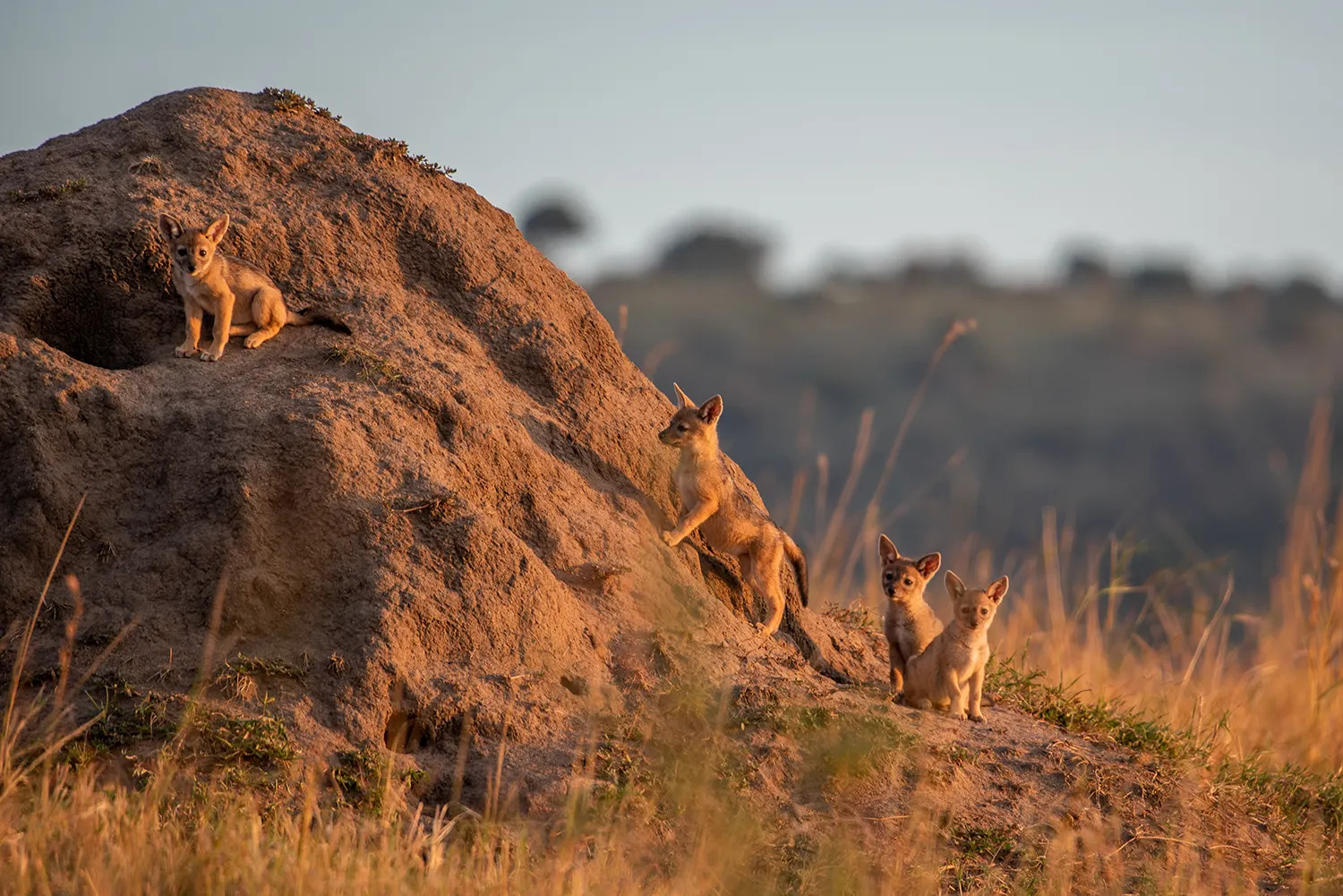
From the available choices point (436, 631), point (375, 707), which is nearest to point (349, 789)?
point (375, 707)

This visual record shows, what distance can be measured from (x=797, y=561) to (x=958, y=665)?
1147 mm

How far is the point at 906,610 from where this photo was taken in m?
7.97

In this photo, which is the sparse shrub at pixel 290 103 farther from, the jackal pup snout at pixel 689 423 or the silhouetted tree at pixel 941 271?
the silhouetted tree at pixel 941 271

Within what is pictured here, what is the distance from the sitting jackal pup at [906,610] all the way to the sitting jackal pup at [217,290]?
356cm

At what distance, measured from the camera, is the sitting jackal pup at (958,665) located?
7.41m

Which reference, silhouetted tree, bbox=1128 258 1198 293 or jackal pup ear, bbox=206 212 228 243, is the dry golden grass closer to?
jackal pup ear, bbox=206 212 228 243

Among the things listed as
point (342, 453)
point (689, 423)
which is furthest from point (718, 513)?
point (342, 453)

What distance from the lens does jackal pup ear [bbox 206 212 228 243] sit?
648cm

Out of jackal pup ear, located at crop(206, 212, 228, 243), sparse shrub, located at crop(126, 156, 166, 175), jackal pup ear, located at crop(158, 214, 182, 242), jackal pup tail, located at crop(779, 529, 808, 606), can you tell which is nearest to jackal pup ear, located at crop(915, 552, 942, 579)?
jackal pup tail, located at crop(779, 529, 808, 606)

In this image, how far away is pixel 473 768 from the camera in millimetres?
5691

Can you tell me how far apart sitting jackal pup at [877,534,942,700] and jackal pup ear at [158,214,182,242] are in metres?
4.05

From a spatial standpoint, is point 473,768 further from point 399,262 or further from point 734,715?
point 399,262

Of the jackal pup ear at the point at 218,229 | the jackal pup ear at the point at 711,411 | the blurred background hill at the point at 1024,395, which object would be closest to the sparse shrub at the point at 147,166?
the jackal pup ear at the point at 218,229

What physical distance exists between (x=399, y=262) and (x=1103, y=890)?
4.55 metres
